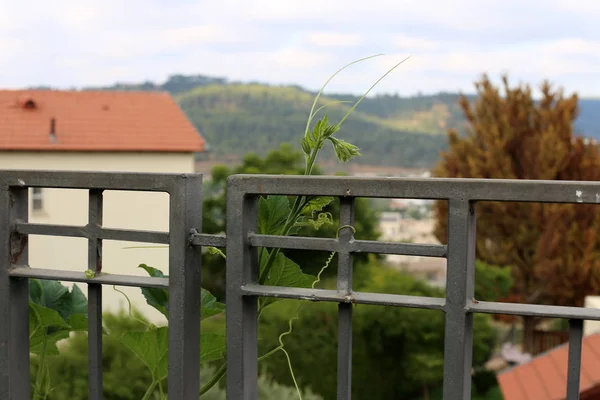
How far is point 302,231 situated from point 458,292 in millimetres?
13651

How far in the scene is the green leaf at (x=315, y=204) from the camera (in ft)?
3.58

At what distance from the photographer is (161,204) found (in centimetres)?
1634

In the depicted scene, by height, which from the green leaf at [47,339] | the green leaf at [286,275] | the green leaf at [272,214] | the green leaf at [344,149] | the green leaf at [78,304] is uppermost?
the green leaf at [344,149]

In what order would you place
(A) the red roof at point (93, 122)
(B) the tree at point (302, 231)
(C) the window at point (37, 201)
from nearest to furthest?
(B) the tree at point (302, 231), (C) the window at point (37, 201), (A) the red roof at point (93, 122)

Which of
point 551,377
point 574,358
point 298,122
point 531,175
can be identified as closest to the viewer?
point 574,358

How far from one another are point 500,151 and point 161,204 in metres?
7.01

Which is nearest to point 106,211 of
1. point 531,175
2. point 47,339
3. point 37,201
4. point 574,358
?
point 37,201

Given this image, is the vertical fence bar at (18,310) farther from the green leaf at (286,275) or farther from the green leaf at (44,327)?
the green leaf at (286,275)

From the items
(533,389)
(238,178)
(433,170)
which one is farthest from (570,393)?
(433,170)

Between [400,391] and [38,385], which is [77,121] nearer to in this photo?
[400,391]

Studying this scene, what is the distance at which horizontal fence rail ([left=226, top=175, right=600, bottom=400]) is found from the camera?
37.4 inches

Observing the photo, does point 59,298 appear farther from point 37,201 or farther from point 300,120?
point 300,120

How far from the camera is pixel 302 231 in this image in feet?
48.0

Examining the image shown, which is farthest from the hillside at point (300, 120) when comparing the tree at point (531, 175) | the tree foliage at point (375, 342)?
the tree foliage at point (375, 342)
